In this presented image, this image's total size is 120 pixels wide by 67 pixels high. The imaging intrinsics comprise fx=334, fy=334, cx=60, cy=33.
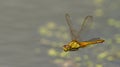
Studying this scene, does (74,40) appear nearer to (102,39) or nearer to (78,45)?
(78,45)

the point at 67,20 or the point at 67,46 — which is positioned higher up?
the point at 67,20

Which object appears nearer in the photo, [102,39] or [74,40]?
[74,40]

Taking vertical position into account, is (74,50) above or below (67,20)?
below

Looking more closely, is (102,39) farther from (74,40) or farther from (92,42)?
(74,40)

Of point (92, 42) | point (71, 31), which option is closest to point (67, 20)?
point (71, 31)

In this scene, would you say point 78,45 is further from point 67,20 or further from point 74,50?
point 67,20

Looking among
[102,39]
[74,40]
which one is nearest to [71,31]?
[74,40]

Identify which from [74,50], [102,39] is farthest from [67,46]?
[102,39]
